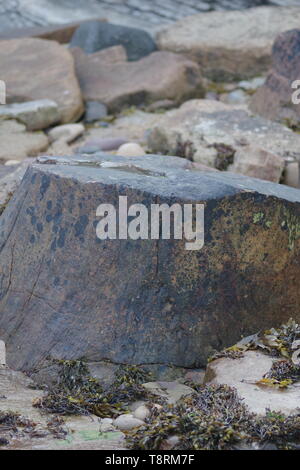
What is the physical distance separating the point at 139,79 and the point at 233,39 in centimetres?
163

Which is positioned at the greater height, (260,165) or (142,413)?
(260,165)

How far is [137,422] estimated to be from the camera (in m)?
3.20

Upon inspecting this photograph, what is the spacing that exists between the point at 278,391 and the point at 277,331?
0.56 meters

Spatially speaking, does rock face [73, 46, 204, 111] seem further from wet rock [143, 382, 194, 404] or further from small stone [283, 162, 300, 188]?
wet rock [143, 382, 194, 404]

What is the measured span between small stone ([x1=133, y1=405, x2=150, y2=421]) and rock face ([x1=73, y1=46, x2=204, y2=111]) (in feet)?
18.6

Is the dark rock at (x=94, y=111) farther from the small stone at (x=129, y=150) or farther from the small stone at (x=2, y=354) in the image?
the small stone at (x=2, y=354)

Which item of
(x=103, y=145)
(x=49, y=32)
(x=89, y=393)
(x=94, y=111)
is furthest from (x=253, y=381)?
(x=49, y=32)

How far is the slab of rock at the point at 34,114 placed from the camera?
7.74 m

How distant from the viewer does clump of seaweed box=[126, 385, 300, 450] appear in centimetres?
296

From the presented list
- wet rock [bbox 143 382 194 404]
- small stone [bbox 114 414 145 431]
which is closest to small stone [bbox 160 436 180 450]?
small stone [bbox 114 414 145 431]

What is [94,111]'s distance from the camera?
331 inches

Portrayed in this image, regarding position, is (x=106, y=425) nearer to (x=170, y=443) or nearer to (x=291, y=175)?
(x=170, y=443)

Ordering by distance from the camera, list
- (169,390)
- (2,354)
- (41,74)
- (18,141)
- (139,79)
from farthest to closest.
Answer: (139,79), (41,74), (18,141), (2,354), (169,390)

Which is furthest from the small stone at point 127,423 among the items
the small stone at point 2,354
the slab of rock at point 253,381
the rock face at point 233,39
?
the rock face at point 233,39
